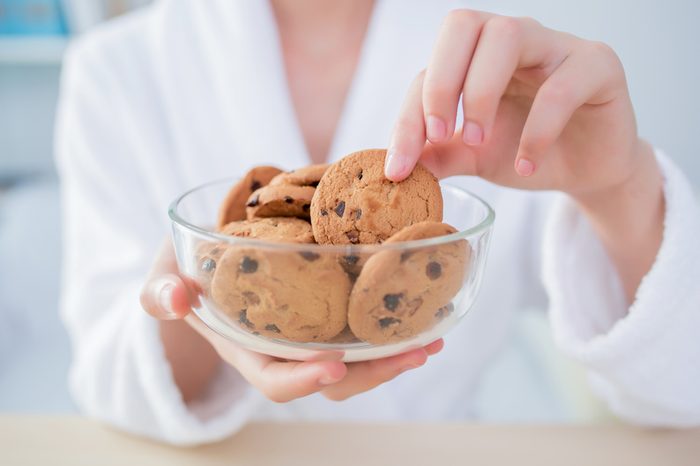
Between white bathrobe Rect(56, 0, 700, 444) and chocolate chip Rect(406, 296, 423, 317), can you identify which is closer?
chocolate chip Rect(406, 296, 423, 317)

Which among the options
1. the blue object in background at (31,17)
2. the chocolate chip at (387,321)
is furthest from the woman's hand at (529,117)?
the blue object in background at (31,17)

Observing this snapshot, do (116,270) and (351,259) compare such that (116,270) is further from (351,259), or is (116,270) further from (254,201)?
(351,259)

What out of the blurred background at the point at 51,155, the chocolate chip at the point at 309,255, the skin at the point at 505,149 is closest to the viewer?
the chocolate chip at the point at 309,255

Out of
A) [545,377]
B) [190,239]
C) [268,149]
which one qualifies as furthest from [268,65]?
[545,377]

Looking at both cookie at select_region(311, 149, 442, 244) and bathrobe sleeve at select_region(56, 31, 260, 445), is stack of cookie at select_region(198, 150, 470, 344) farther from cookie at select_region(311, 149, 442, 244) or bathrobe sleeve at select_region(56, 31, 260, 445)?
bathrobe sleeve at select_region(56, 31, 260, 445)

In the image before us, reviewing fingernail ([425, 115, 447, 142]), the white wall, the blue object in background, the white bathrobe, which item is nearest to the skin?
fingernail ([425, 115, 447, 142])

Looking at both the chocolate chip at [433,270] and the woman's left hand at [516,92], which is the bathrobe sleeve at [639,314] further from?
the chocolate chip at [433,270]
